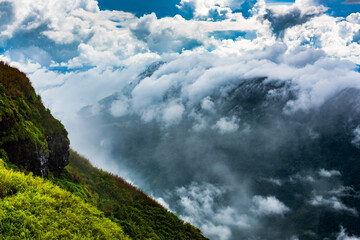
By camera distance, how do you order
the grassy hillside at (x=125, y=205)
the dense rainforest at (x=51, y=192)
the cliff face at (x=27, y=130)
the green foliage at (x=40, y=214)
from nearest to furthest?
the green foliage at (x=40, y=214)
the dense rainforest at (x=51, y=192)
the cliff face at (x=27, y=130)
the grassy hillside at (x=125, y=205)

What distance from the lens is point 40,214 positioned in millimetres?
6004

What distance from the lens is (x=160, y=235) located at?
41.9ft

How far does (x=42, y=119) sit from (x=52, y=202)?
8725 mm

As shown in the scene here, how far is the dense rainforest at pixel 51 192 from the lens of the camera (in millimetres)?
5915

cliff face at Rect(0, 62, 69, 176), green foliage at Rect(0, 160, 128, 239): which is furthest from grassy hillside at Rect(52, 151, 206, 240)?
green foliage at Rect(0, 160, 128, 239)

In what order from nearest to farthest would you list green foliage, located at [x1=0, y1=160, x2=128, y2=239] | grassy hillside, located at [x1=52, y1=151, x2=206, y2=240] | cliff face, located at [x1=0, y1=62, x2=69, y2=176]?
1. green foliage, located at [x1=0, y1=160, x2=128, y2=239]
2. cliff face, located at [x1=0, y1=62, x2=69, y2=176]
3. grassy hillside, located at [x1=52, y1=151, x2=206, y2=240]

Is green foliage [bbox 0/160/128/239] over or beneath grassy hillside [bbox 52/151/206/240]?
beneath

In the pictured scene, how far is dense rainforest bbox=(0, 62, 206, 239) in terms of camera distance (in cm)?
592

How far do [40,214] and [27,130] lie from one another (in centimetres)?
699

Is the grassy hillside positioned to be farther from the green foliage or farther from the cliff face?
the green foliage

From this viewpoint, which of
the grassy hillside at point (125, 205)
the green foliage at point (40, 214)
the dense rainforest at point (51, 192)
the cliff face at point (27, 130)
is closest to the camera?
the green foliage at point (40, 214)

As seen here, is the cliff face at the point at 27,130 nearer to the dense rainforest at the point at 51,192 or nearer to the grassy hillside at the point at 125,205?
the dense rainforest at the point at 51,192

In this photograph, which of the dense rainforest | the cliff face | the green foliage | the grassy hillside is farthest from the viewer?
the grassy hillside

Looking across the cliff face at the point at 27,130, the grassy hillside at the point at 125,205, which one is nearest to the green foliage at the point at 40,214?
the cliff face at the point at 27,130
